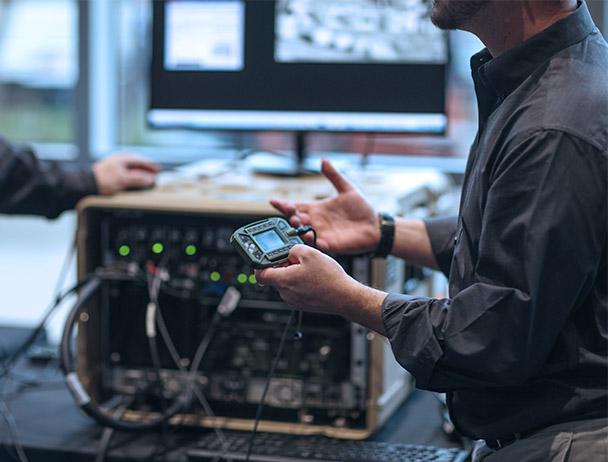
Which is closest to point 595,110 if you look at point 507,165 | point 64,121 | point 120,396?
point 507,165

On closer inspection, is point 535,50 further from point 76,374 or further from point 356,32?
point 76,374

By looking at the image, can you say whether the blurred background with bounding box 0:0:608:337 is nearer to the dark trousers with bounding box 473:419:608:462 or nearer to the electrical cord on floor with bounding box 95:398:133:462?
the electrical cord on floor with bounding box 95:398:133:462

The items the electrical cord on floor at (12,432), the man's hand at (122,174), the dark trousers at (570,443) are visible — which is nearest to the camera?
the dark trousers at (570,443)

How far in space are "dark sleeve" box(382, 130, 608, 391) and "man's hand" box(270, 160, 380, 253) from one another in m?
0.50

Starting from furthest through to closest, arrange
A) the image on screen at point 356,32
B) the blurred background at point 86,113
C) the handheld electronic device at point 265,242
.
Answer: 1. the blurred background at point 86,113
2. the image on screen at point 356,32
3. the handheld electronic device at point 265,242

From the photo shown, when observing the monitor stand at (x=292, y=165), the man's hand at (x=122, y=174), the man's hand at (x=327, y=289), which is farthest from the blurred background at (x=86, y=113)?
the man's hand at (x=327, y=289)

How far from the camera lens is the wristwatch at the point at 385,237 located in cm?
176

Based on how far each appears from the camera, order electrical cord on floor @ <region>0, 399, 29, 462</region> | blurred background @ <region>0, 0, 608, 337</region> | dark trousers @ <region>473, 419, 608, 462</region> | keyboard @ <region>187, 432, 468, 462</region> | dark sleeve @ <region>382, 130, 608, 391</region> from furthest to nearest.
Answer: blurred background @ <region>0, 0, 608, 337</region>, electrical cord on floor @ <region>0, 399, 29, 462</region>, keyboard @ <region>187, 432, 468, 462</region>, dark trousers @ <region>473, 419, 608, 462</region>, dark sleeve @ <region>382, 130, 608, 391</region>

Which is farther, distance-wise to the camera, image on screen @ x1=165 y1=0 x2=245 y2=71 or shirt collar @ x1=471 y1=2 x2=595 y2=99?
image on screen @ x1=165 y1=0 x2=245 y2=71

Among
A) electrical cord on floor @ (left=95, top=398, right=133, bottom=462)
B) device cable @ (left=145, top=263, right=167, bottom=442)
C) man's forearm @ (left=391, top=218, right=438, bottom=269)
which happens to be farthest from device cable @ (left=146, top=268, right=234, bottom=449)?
man's forearm @ (left=391, top=218, right=438, bottom=269)

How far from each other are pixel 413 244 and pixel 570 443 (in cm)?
57

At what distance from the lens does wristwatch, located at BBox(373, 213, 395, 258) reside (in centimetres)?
176

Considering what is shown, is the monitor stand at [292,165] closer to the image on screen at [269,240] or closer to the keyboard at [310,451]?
the keyboard at [310,451]

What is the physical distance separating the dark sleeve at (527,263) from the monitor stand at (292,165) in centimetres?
102
